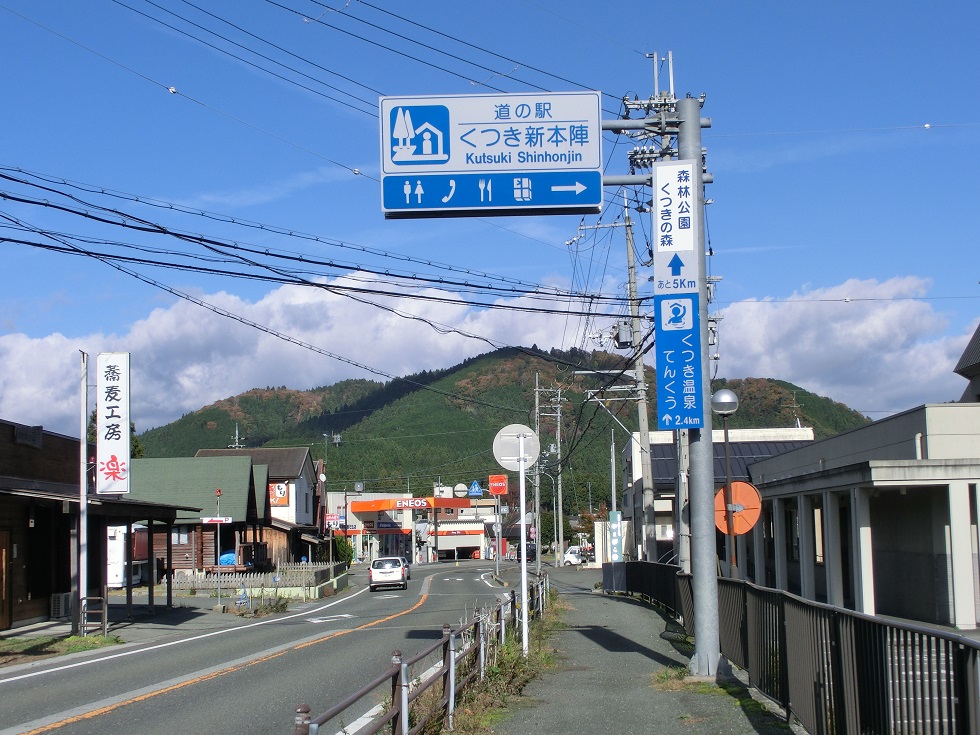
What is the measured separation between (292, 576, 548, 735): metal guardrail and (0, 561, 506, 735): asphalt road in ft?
2.56

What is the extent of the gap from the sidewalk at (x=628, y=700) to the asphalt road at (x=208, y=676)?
2028 millimetres

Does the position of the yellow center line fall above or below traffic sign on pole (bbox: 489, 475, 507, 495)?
below

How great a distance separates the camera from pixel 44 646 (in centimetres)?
1858

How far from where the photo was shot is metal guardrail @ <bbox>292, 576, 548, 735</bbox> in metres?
6.35

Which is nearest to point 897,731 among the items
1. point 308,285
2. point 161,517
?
point 308,285

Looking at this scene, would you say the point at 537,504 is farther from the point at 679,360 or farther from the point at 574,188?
the point at 574,188

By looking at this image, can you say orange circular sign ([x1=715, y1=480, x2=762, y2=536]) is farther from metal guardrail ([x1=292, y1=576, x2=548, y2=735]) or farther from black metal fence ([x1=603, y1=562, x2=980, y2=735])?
black metal fence ([x1=603, y1=562, x2=980, y2=735])

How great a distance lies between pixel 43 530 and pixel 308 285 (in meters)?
13.2

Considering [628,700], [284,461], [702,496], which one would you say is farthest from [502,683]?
[284,461]

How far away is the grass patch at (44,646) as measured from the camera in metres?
17.0

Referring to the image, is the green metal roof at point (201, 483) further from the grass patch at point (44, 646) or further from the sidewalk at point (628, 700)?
the sidewalk at point (628, 700)

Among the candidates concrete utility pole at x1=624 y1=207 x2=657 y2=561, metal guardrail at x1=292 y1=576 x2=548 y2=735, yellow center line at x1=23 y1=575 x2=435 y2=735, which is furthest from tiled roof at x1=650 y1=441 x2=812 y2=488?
metal guardrail at x1=292 y1=576 x2=548 y2=735

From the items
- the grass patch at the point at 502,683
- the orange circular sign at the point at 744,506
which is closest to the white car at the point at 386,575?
the grass patch at the point at 502,683

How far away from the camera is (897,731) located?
593cm
